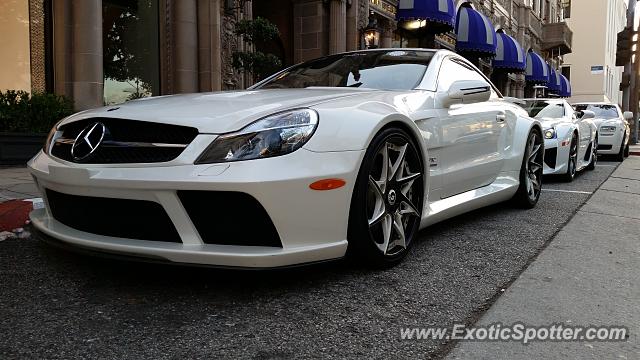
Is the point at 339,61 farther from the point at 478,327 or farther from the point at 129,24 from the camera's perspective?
the point at 129,24

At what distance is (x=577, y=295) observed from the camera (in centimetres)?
281

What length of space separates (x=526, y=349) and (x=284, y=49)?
12903 millimetres

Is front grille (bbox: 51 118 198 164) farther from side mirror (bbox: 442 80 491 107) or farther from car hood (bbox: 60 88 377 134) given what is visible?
side mirror (bbox: 442 80 491 107)

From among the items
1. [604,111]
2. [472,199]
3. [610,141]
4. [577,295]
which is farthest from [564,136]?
[604,111]

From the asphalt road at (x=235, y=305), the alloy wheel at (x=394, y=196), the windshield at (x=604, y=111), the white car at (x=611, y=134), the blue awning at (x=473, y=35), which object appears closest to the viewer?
the asphalt road at (x=235, y=305)

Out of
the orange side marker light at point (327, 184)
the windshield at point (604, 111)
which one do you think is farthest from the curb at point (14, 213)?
the windshield at point (604, 111)

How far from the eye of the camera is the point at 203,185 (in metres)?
2.34

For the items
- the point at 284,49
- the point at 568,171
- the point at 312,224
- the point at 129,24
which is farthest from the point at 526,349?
the point at 284,49

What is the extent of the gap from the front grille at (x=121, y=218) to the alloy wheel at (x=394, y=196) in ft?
3.50

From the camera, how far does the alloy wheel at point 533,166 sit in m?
5.15

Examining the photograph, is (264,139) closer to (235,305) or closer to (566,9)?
(235,305)

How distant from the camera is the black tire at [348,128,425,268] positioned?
280 cm

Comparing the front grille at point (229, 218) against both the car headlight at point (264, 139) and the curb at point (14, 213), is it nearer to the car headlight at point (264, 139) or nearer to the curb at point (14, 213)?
the car headlight at point (264, 139)

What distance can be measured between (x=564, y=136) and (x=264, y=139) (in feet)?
19.9
